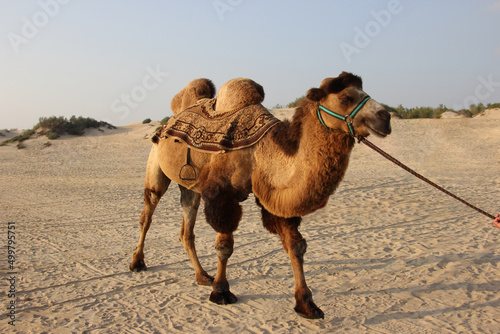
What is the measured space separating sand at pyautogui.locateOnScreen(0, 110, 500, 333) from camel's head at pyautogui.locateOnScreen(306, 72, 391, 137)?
6.21ft

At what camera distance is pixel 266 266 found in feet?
19.3

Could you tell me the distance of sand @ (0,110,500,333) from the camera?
4238 mm

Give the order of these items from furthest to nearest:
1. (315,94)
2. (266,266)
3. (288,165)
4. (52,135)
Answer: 1. (52,135)
2. (266,266)
3. (288,165)
4. (315,94)

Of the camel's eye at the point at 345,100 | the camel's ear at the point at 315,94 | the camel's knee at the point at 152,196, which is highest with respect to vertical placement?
the camel's ear at the point at 315,94

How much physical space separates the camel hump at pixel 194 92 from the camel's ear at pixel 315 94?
2.56m

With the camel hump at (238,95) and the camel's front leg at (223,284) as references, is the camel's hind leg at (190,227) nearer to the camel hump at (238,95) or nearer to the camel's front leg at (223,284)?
the camel's front leg at (223,284)

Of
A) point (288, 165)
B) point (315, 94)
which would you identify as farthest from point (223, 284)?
point (315, 94)

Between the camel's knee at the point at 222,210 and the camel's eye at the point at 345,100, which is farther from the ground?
the camel's eye at the point at 345,100

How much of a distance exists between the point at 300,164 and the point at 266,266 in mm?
2382

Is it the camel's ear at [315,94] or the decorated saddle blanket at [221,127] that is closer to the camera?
the camel's ear at [315,94]

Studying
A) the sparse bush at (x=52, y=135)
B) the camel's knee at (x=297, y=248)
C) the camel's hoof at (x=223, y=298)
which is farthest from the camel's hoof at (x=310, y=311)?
the sparse bush at (x=52, y=135)

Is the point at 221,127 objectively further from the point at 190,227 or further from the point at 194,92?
the point at 190,227

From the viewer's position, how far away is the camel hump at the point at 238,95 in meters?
4.82

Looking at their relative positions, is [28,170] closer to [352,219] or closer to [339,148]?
[352,219]
